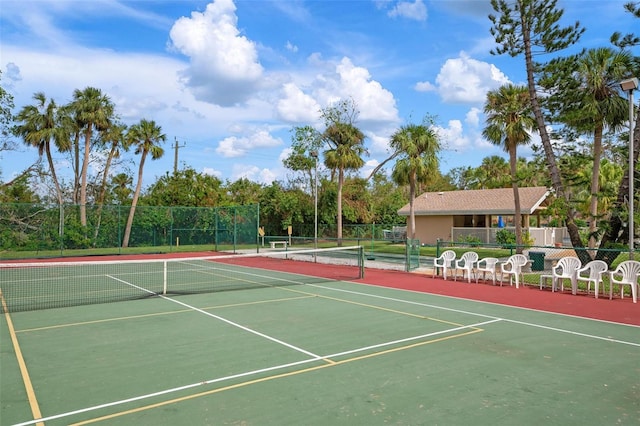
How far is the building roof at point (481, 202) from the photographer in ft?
107

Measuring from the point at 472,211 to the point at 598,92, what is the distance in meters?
15.1

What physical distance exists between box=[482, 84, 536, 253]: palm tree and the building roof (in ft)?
20.4

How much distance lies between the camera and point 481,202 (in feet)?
116

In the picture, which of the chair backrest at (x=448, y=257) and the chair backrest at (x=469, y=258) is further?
the chair backrest at (x=448, y=257)

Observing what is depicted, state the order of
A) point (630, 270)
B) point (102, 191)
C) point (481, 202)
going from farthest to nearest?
1. point (102, 191)
2. point (481, 202)
3. point (630, 270)

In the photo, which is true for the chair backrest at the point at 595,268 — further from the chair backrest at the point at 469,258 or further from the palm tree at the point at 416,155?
the palm tree at the point at 416,155

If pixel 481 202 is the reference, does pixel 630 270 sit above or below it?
below

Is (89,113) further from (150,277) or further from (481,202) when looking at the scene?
(481,202)

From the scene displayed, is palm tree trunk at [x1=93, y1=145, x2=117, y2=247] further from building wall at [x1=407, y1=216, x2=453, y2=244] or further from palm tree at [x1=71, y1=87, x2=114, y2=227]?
building wall at [x1=407, y1=216, x2=453, y2=244]

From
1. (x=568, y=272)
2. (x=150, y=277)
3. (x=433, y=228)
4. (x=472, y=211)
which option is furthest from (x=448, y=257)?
(x=433, y=228)

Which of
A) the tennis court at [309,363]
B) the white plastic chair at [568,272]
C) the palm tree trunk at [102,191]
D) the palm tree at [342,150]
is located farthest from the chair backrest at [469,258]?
the palm tree trunk at [102,191]

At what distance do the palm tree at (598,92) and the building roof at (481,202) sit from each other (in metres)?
11.1

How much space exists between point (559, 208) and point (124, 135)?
31070mm

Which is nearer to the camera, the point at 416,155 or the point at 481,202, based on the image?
the point at 416,155
